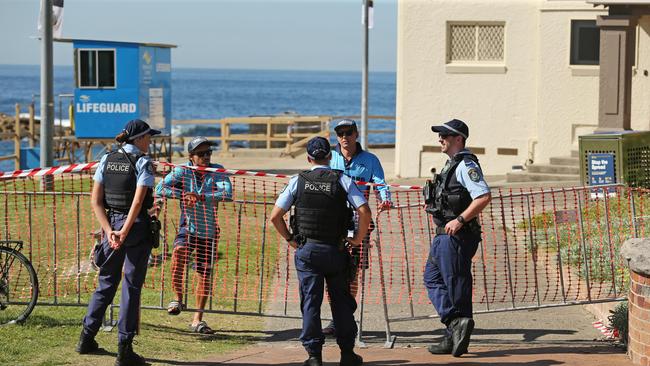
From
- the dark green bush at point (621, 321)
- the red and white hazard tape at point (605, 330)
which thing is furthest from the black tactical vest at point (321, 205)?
the red and white hazard tape at point (605, 330)

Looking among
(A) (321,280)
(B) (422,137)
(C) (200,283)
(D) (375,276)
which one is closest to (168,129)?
(B) (422,137)

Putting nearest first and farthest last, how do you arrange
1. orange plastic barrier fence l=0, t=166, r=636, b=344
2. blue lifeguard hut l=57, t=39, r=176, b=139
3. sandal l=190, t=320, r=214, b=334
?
sandal l=190, t=320, r=214, b=334 < orange plastic barrier fence l=0, t=166, r=636, b=344 < blue lifeguard hut l=57, t=39, r=176, b=139

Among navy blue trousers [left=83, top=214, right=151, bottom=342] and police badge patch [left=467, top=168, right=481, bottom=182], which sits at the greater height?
police badge patch [left=467, top=168, right=481, bottom=182]

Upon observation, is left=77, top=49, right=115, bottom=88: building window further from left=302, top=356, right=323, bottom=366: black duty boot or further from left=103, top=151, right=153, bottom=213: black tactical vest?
left=302, top=356, right=323, bottom=366: black duty boot

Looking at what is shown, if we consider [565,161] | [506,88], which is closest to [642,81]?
[565,161]

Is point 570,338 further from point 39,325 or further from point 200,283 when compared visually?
point 39,325

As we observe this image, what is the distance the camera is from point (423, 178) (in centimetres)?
2338

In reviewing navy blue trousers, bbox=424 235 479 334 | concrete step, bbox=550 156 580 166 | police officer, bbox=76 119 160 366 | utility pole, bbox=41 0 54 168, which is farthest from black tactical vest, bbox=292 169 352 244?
concrete step, bbox=550 156 580 166

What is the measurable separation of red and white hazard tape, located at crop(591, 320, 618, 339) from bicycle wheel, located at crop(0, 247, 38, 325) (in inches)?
186

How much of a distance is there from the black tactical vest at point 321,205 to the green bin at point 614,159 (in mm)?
10007

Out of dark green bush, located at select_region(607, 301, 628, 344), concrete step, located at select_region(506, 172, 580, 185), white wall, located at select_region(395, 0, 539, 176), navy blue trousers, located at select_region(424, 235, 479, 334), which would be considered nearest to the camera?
navy blue trousers, located at select_region(424, 235, 479, 334)

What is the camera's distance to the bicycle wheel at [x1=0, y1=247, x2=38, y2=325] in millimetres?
9062

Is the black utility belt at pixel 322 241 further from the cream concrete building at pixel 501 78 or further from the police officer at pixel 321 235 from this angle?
the cream concrete building at pixel 501 78

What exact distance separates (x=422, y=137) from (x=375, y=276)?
1200 cm
